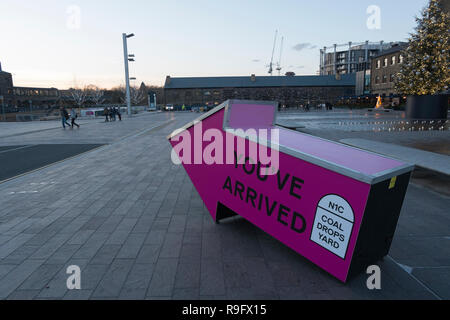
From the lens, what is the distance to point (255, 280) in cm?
315

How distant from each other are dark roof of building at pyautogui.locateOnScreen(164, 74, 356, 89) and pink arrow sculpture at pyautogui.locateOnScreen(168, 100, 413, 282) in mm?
77258

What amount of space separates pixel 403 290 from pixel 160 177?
604 cm

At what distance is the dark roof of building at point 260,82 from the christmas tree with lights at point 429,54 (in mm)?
58261

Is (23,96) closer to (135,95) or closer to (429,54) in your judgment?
(135,95)

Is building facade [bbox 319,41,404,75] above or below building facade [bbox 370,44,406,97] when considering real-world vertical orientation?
above

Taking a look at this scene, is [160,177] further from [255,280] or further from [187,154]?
[255,280]

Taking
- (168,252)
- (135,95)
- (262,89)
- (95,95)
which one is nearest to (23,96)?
(95,95)

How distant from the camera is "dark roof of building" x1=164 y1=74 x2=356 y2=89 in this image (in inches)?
3051

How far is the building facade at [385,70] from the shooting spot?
154ft

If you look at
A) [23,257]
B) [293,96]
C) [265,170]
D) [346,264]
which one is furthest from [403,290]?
[293,96]

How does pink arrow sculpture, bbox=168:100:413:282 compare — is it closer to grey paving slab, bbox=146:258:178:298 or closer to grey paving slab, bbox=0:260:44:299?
grey paving slab, bbox=146:258:178:298

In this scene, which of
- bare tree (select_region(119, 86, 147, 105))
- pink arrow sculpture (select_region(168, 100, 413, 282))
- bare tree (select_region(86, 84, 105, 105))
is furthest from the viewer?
bare tree (select_region(119, 86, 147, 105))

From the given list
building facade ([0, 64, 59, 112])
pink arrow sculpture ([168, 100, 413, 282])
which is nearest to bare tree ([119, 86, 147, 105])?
building facade ([0, 64, 59, 112])

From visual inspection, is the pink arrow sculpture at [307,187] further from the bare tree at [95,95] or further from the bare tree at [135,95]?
the bare tree at [135,95]
